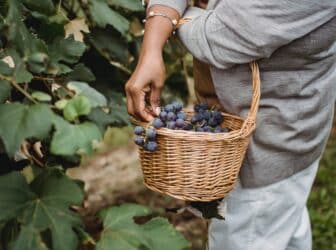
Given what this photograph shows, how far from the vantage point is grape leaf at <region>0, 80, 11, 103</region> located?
104 centimetres

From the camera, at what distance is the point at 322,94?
157cm

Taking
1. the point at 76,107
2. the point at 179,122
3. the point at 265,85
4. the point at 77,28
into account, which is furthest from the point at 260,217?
the point at 76,107

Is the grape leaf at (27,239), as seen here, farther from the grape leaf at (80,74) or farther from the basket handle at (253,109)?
the basket handle at (253,109)

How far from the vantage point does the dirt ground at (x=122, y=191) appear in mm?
2842

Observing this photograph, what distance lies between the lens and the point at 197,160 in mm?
1291

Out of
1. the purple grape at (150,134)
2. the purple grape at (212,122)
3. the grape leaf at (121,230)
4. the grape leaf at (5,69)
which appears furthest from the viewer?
the purple grape at (212,122)

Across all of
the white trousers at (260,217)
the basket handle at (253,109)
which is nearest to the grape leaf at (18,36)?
the basket handle at (253,109)

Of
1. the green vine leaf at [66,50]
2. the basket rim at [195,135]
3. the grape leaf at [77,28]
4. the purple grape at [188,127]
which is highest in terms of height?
the green vine leaf at [66,50]

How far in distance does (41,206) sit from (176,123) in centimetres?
36

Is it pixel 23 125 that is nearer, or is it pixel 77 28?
pixel 23 125

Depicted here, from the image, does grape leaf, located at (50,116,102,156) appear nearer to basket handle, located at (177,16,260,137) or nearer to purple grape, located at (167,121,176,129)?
purple grape, located at (167,121,176,129)

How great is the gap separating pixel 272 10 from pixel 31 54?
566mm

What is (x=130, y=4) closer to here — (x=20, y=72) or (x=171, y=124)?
(x=171, y=124)

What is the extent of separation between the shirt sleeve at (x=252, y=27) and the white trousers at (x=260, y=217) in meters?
0.43
